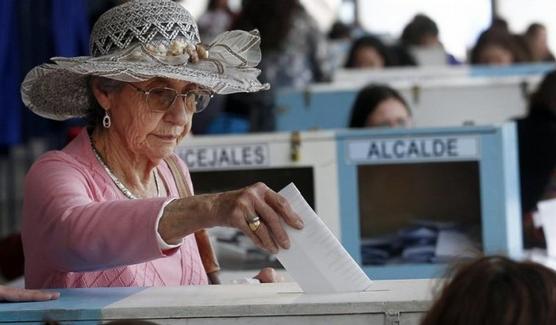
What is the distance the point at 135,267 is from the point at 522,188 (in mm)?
3372

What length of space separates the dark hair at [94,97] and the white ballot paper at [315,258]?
760 mm

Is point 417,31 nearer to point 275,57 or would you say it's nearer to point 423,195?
point 275,57

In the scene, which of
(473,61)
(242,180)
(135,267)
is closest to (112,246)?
(135,267)

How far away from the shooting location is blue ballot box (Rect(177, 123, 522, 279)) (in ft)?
15.6

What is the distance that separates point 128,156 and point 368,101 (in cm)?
306

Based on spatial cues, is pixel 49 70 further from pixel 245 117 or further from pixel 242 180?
pixel 245 117

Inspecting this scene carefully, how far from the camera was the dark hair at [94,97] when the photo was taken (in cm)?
299

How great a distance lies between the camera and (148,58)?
2.83 metres

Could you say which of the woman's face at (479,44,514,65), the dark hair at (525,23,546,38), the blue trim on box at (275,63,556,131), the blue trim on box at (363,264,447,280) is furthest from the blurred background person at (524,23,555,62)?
the blue trim on box at (363,264,447,280)

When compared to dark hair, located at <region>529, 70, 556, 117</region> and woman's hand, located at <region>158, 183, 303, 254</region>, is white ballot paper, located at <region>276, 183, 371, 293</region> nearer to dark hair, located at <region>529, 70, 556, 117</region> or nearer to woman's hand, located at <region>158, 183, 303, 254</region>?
woman's hand, located at <region>158, 183, 303, 254</region>

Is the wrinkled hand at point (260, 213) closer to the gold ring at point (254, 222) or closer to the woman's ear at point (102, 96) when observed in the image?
the gold ring at point (254, 222)

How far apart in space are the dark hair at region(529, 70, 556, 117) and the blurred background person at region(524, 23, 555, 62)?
634 cm

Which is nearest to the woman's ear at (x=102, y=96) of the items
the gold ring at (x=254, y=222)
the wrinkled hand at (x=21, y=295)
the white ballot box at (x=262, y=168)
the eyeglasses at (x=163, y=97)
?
the eyeglasses at (x=163, y=97)

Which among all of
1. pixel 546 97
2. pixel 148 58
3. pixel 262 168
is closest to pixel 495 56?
pixel 546 97
